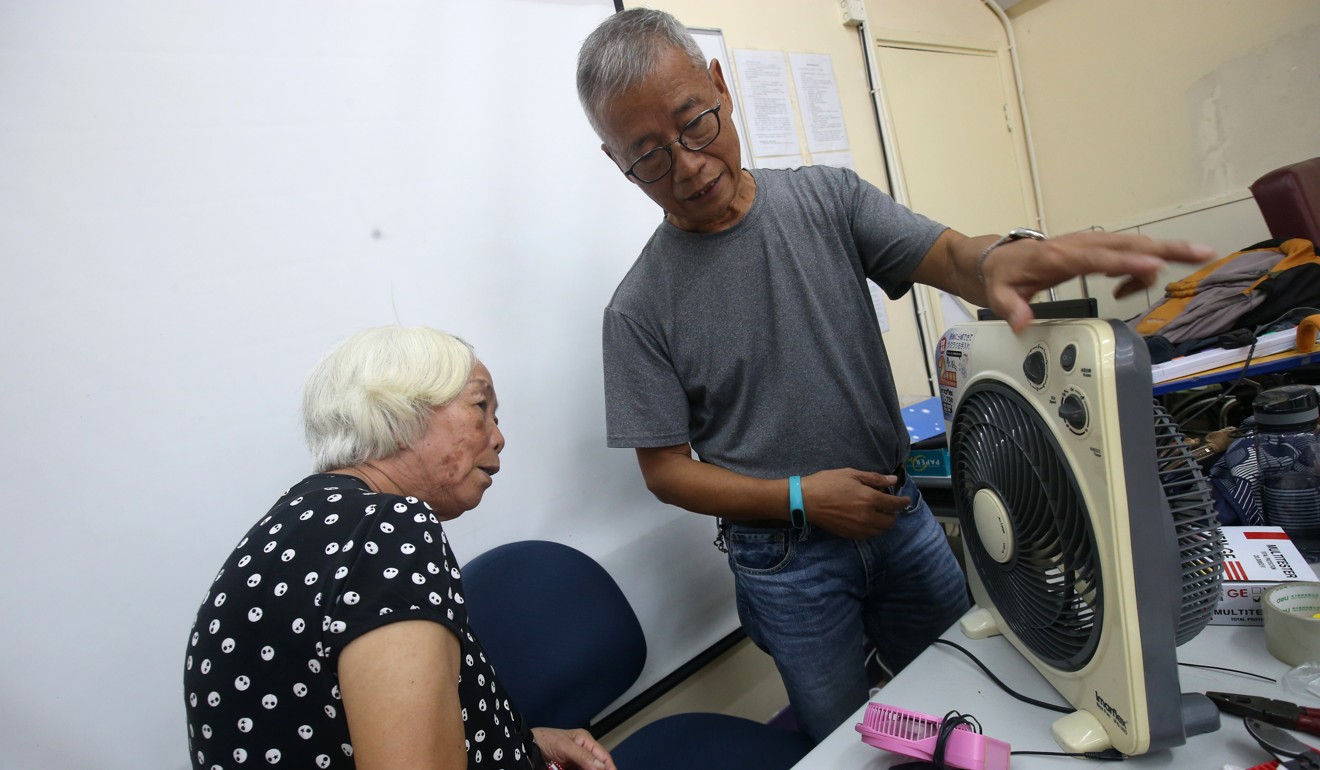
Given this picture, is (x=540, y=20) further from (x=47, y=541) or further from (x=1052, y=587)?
(x=1052, y=587)

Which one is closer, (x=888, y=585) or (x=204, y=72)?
(x=204, y=72)

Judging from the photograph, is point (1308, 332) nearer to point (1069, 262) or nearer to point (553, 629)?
point (1069, 262)

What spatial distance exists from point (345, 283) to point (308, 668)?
2.12 ft

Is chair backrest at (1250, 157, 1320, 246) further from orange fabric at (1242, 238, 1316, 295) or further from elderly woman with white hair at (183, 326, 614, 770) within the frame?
elderly woman with white hair at (183, 326, 614, 770)

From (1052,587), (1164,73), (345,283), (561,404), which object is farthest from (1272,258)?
(345,283)

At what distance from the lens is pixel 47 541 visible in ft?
2.83

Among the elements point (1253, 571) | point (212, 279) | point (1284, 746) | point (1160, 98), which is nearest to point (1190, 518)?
point (1284, 746)

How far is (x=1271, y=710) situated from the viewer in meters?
0.62

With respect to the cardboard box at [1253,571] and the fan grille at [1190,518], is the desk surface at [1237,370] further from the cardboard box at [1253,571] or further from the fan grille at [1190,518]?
the fan grille at [1190,518]

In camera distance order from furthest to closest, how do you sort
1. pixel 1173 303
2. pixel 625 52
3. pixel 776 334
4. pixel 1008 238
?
pixel 1173 303 → pixel 776 334 → pixel 625 52 → pixel 1008 238

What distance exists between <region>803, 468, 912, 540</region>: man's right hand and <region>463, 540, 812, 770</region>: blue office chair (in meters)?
0.41

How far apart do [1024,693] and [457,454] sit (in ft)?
2.36

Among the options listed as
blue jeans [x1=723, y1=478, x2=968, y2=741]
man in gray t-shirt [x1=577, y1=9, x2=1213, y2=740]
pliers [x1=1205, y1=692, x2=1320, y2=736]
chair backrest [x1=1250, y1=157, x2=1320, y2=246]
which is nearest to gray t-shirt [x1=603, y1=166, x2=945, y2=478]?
man in gray t-shirt [x1=577, y1=9, x2=1213, y2=740]

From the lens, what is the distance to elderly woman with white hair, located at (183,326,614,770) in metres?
0.61
